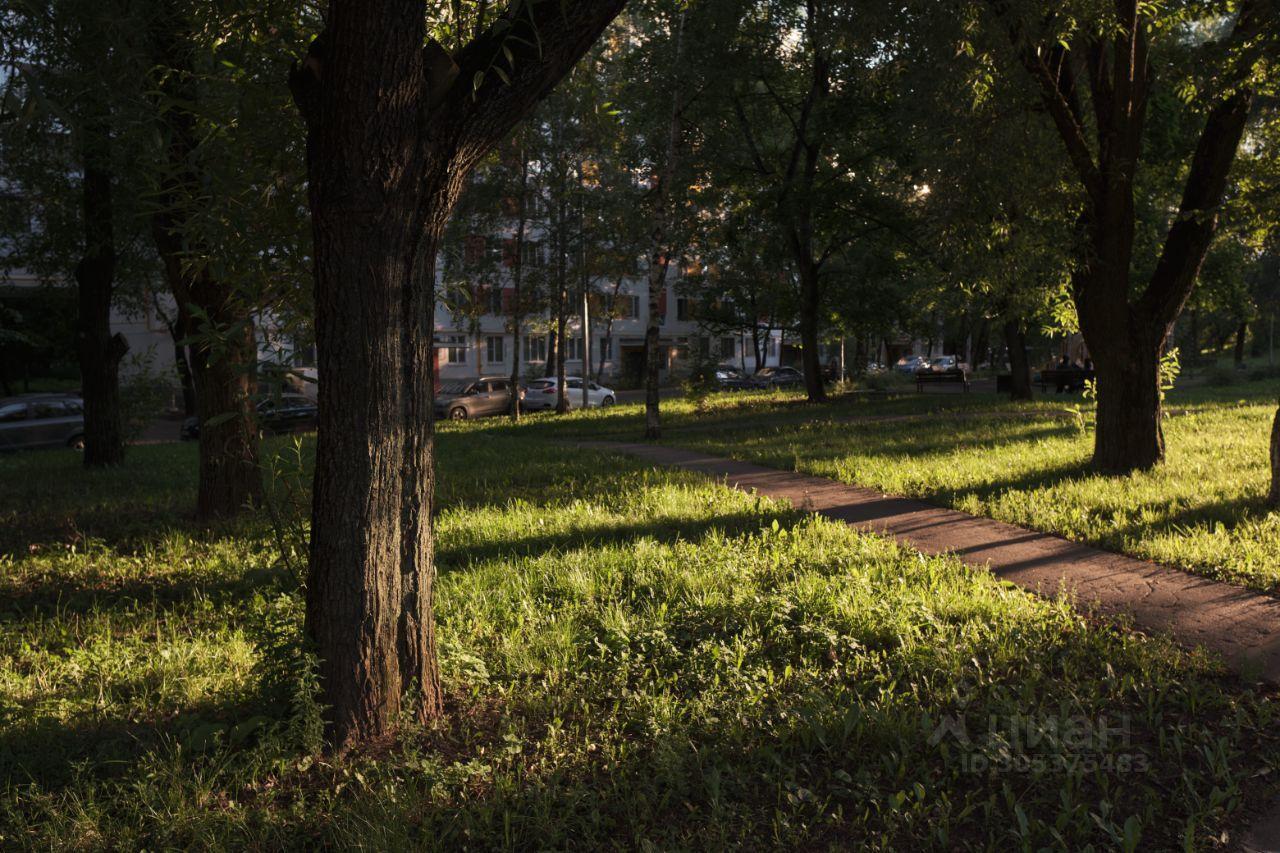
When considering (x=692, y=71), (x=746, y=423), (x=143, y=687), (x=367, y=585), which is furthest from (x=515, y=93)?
(x=746, y=423)

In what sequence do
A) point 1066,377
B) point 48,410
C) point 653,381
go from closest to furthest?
1. point 653,381
2. point 48,410
3. point 1066,377

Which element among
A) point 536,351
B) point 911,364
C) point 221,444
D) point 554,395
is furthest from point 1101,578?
point 911,364

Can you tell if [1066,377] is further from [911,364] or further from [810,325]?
[911,364]

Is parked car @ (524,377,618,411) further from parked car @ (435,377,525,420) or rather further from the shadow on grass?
the shadow on grass

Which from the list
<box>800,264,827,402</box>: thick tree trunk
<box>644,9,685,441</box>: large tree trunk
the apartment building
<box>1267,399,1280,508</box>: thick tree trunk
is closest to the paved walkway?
<box>1267,399,1280,508</box>: thick tree trunk

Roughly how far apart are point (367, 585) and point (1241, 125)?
1072 cm

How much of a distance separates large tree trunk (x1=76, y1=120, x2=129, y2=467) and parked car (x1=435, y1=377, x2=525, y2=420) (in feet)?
53.3

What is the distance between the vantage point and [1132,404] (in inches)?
395

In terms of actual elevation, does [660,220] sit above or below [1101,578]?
above

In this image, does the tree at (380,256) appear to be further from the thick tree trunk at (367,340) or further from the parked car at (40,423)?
the parked car at (40,423)

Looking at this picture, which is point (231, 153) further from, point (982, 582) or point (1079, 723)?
point (982, 582)

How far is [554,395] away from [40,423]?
17.7 m

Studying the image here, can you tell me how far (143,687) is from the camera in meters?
4.38

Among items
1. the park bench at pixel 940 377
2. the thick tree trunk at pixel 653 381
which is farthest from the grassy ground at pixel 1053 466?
the park bench at pixel 940 377
